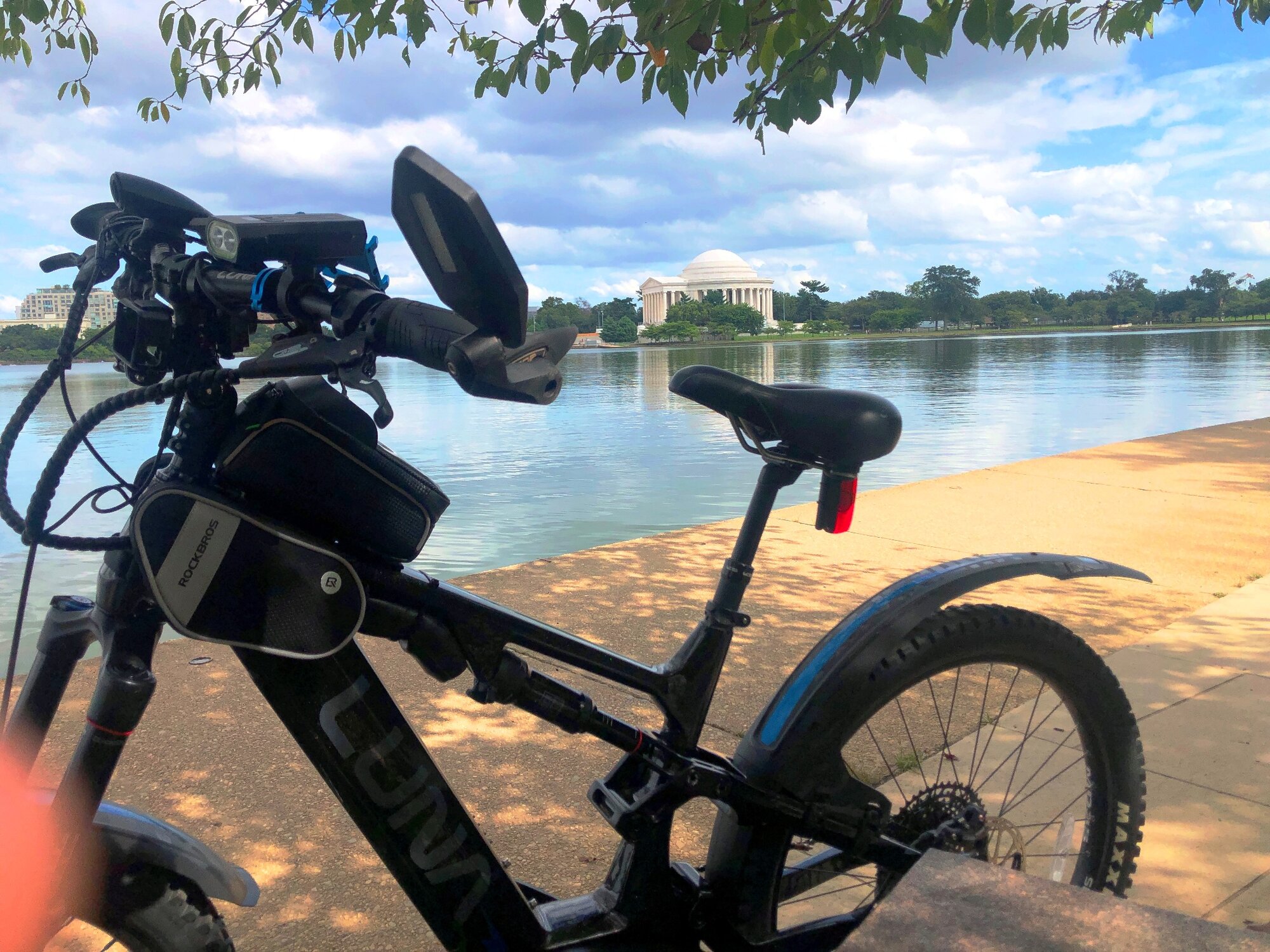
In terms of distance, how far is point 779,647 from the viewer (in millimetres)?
4301

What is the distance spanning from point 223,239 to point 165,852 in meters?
0.88

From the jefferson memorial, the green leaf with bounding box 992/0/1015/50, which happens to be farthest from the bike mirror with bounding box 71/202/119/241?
the jefferson memorial

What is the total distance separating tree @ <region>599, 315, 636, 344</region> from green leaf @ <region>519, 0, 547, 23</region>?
40.3 meters

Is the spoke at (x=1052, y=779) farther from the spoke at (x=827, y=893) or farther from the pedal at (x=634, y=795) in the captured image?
the pedal at (x=634, y=795)

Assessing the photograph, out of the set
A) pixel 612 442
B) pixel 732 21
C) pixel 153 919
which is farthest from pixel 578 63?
pixel 612 442

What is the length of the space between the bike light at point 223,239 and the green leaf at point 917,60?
2860 millimetres

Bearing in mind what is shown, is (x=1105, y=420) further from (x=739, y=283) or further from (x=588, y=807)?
(x=739, y=283)

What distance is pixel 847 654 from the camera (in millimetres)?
1965

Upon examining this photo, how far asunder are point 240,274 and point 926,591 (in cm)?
141

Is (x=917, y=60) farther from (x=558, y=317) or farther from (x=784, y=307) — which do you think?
(x=784, y=307)

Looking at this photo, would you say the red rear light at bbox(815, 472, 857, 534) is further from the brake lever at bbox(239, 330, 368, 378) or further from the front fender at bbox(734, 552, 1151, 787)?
the brake lever at bbox(239, 330, 368, 378)

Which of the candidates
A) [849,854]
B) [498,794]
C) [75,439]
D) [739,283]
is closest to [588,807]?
[498,794]

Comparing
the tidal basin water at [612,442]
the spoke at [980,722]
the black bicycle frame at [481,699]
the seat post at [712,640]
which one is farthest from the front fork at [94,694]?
the spoke at [980,722]

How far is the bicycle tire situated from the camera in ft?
6.46
